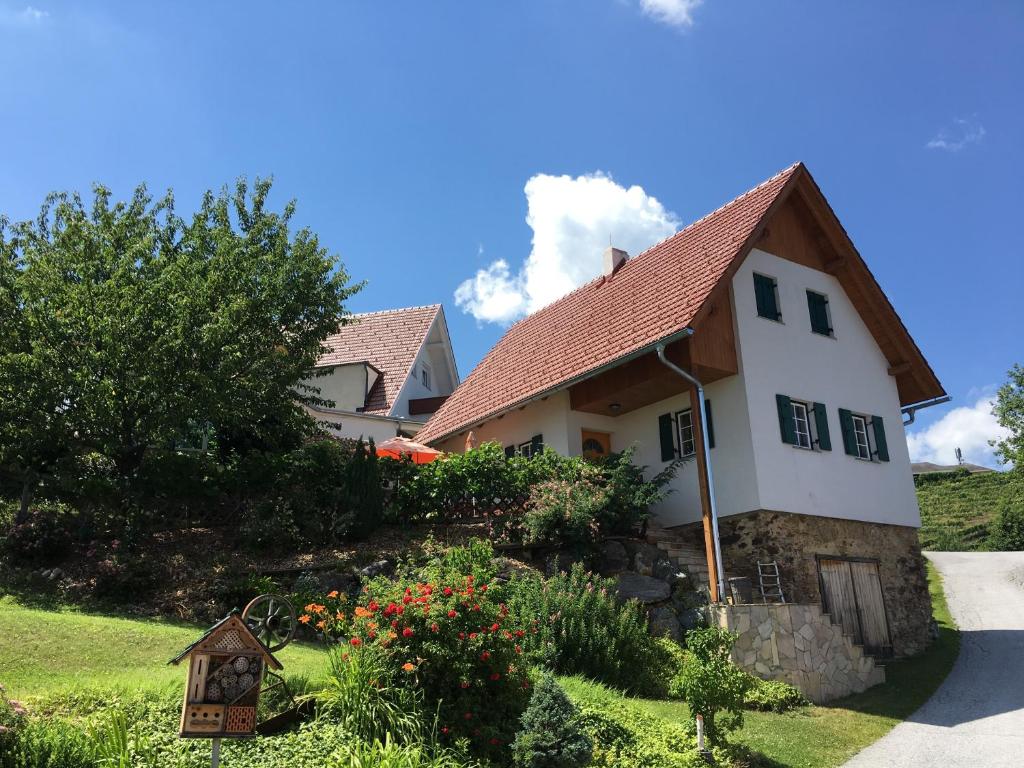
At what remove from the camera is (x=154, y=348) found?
13.6m

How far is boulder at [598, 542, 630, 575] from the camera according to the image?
1473 cm

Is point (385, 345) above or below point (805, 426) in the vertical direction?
above

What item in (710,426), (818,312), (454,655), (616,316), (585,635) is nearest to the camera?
(454,655)

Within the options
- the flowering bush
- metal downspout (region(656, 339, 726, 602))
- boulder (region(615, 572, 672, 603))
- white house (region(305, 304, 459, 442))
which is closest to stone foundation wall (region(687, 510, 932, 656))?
metal downspout (region(656, 339, 726, 602))

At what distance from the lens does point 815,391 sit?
17.6m

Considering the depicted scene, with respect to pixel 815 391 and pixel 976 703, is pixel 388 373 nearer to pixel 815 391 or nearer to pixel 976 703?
pixel 815 391

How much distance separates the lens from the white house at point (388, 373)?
2856cm

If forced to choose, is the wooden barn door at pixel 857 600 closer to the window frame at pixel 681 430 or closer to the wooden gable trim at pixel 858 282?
the window frame at pixel 681 430

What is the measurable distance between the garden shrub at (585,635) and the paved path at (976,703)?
2991mm

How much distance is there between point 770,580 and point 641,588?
3209 millimetres

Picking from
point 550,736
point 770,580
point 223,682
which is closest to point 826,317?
point 770,580

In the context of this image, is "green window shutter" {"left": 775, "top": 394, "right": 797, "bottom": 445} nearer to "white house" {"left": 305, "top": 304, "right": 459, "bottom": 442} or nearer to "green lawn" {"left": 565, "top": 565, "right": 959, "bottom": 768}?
"green lawn" {"left": 565, "top": 565, "right": 959, "bottom": 768}

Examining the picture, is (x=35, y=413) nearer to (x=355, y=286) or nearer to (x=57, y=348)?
(x=57, y=348)

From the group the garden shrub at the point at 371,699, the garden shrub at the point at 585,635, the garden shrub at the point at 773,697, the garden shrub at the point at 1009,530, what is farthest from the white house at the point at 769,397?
the garden shrub at the point at 1009,530
